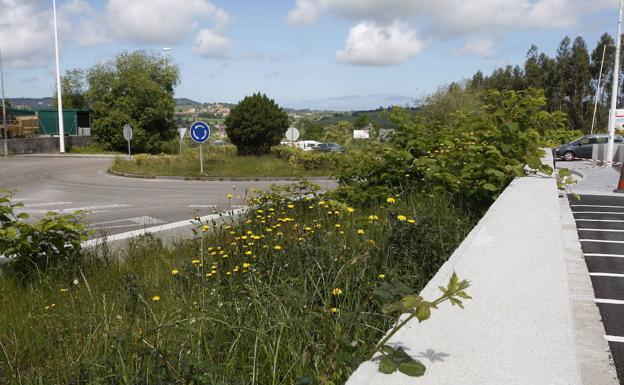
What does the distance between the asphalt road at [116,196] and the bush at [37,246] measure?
168 centimetres

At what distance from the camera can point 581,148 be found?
31.0m

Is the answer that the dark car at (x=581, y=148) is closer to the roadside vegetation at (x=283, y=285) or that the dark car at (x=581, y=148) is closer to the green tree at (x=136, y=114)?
the roadside vegetation at (x=283, y=285)

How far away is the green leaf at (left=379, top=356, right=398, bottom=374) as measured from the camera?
1.95 m

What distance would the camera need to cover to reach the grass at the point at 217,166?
23.5 metres

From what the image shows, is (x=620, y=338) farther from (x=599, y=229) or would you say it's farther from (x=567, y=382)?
(x=599, y=229)

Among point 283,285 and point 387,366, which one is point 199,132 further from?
point 387,366

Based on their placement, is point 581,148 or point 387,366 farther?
point 581,148

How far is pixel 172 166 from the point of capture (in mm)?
25797

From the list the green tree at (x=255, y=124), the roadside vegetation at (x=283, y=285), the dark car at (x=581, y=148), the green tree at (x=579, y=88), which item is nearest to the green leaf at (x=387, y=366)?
the roadside vegetation at (x=283, y=285)

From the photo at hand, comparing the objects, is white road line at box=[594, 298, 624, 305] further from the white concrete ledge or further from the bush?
the bush

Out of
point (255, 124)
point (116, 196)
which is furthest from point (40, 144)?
point (116, 196)

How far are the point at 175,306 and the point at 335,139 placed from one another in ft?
141

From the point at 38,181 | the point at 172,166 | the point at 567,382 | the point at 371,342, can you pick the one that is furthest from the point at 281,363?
the point at 172,166

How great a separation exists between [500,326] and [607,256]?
4.20 meters
